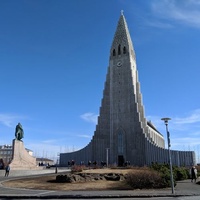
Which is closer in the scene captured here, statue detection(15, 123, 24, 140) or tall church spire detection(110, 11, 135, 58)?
statue detection(15, 123, 24, 140)

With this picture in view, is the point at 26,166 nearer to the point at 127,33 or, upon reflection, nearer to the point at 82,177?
the point at 82,177

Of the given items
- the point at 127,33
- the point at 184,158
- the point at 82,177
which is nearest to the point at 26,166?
the point at 82,177

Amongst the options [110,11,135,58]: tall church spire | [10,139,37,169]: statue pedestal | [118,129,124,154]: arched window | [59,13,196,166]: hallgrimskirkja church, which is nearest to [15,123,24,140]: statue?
[10,139,37,169]: statue pedestal

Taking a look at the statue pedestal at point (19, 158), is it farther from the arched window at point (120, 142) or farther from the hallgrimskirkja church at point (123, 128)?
the arched window at point (120, 142)

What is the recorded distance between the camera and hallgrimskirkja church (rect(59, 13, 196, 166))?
201 feet

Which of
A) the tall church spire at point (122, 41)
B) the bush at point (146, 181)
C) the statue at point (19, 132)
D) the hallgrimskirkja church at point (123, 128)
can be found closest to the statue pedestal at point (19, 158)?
A: the statue at point (19, 132)

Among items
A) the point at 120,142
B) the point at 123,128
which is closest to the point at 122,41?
the point at 123,128

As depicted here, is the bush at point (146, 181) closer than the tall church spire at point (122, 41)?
Yes

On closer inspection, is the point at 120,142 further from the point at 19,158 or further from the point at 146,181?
the point at 146,181

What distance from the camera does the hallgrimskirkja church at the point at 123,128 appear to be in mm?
61156

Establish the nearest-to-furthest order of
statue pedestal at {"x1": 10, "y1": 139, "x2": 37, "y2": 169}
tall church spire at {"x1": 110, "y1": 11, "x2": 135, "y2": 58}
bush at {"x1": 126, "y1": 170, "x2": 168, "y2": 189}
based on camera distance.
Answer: bush at {"x1": 126, "y1": 170, "x2": 168, "y2": 189}
statue pedestal at {"x1": 10, "y1": 139, "x2": 37, "y2": 169}
tall church spire at {"x1": 110, "y1": 11, "x2": 135, "y2": 58}

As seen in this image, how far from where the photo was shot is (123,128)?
215 ft

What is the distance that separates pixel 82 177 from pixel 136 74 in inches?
2146

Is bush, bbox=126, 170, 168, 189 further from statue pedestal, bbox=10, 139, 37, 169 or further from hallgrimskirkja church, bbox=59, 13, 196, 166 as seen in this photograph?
hallgrimskirkja church, bbox=59, 13, 196, 166
